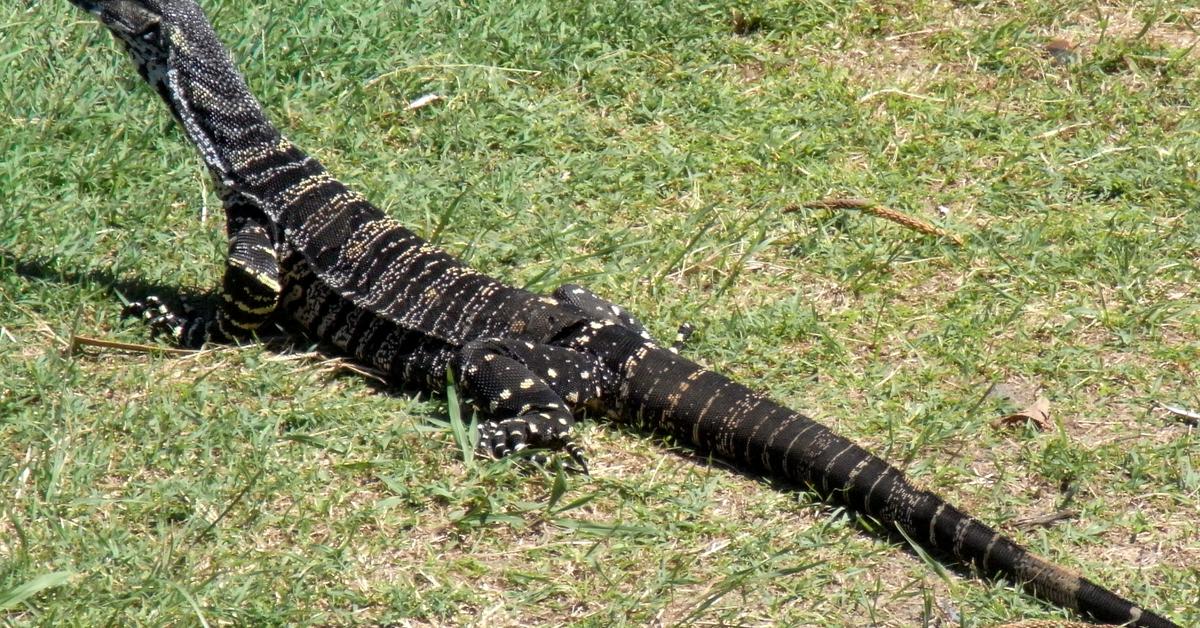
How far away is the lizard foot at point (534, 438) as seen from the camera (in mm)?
6207

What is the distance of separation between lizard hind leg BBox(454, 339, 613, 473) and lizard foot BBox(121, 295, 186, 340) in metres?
1.37

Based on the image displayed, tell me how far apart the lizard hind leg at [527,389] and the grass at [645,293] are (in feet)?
0.56

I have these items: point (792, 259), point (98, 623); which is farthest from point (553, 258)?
point (98, 623)

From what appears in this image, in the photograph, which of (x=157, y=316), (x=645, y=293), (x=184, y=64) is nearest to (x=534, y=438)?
(x=645, y=293)

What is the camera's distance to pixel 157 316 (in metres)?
6.99

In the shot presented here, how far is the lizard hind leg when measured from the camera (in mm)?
6234

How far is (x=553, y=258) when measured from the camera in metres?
7.83

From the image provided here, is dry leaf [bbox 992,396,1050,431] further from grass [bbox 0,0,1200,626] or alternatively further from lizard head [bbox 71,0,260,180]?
lizard head [bbox 71,0,260,180]

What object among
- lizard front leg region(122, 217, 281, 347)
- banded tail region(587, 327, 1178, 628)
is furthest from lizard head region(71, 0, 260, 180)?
banded tail region(587, 327, 1178, 628)

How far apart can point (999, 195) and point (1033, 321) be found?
1298 millimetres

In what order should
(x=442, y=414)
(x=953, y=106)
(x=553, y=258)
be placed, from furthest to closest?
(x=953, y=106) → (x=553, y=258) → (x=442, y=414)

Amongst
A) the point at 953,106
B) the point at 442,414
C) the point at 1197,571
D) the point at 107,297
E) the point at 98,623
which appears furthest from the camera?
the point at 953,106

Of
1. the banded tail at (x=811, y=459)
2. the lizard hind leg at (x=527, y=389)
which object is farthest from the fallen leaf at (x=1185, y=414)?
the lizard hind leg at (x=527, y=389)

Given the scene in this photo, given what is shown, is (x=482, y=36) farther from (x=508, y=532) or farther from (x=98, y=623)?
(x=98, y=623)
